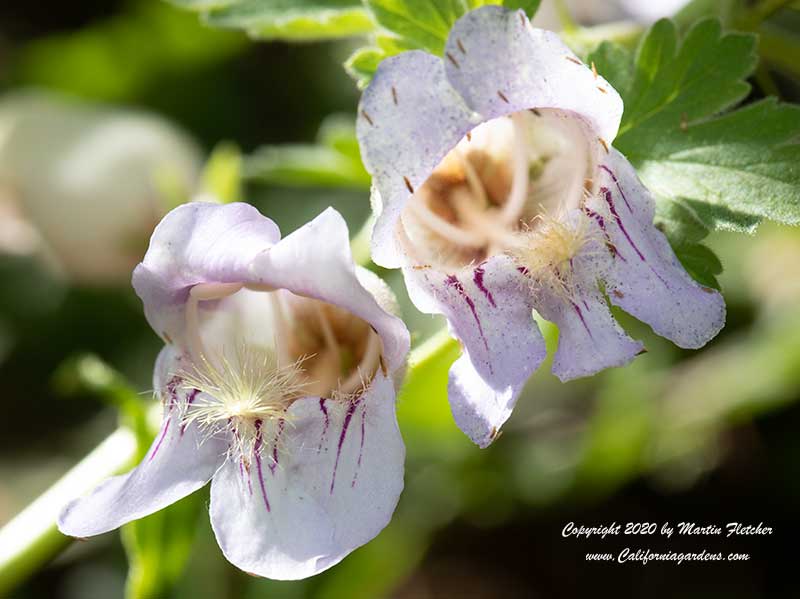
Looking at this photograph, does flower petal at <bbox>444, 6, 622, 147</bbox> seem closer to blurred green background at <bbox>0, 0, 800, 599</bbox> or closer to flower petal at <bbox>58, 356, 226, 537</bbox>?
flower petal at <bbox>58, 356, 226, 537</bbox>

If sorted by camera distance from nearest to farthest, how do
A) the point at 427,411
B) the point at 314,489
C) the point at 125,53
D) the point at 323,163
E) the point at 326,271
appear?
the point at 326,271 < the point at 314,489 < the point at 323,163 < the point at 427,411 < the point at 125,53

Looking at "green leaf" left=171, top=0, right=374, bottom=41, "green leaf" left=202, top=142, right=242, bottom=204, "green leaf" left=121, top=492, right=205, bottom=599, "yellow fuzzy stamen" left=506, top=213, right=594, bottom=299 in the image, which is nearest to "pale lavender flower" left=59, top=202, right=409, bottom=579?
"yellow fuzzy stamen" left=506, top=213, right=594, bottom=299

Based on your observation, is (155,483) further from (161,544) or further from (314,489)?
(161,544)

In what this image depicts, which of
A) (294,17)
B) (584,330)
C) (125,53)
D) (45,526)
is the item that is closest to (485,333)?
(584,330)

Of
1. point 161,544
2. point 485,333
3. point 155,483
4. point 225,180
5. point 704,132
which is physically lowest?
point 161,544

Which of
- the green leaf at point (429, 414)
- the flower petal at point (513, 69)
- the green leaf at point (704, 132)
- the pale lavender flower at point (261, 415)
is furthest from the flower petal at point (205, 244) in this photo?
the green leaf at point (429, 414)

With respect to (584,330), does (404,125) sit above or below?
above

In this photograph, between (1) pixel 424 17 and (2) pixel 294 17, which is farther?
(2) pixel 294 17
